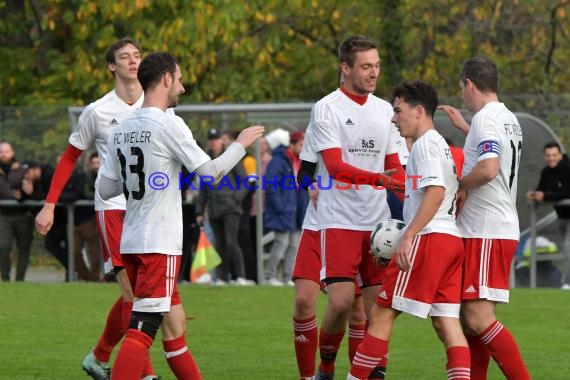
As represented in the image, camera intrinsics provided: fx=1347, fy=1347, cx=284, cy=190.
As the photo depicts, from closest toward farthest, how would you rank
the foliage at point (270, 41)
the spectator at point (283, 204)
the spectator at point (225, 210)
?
the spectator at point (283, 204) → the spectator at point (225, 210) → the foliage at point (270, 41)

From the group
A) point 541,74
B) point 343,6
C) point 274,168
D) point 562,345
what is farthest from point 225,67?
point 562,345

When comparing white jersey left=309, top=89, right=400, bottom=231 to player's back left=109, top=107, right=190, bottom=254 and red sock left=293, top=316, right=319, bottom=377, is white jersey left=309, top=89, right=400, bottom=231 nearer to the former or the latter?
red sock left=293, top=316, right=319, bottom=377

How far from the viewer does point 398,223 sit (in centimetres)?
821

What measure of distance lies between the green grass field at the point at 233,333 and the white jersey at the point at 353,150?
1417 mm

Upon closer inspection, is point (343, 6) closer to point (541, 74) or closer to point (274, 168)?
point (541, 74)

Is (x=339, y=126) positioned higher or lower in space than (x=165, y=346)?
higher

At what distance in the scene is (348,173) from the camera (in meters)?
8.55

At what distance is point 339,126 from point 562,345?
3771 millimetres

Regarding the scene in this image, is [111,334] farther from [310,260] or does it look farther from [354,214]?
[354,214]

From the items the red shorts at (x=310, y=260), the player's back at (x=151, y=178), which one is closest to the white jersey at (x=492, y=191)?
the red shorts at (x=310, y=260)

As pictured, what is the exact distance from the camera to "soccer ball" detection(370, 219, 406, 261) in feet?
26.6

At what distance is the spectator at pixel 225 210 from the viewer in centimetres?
1788

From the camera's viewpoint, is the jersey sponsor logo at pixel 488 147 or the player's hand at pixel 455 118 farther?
the player's hand at pixel 455 118

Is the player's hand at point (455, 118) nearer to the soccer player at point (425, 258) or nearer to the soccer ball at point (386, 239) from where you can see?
the soccer player at point (425, 258)
